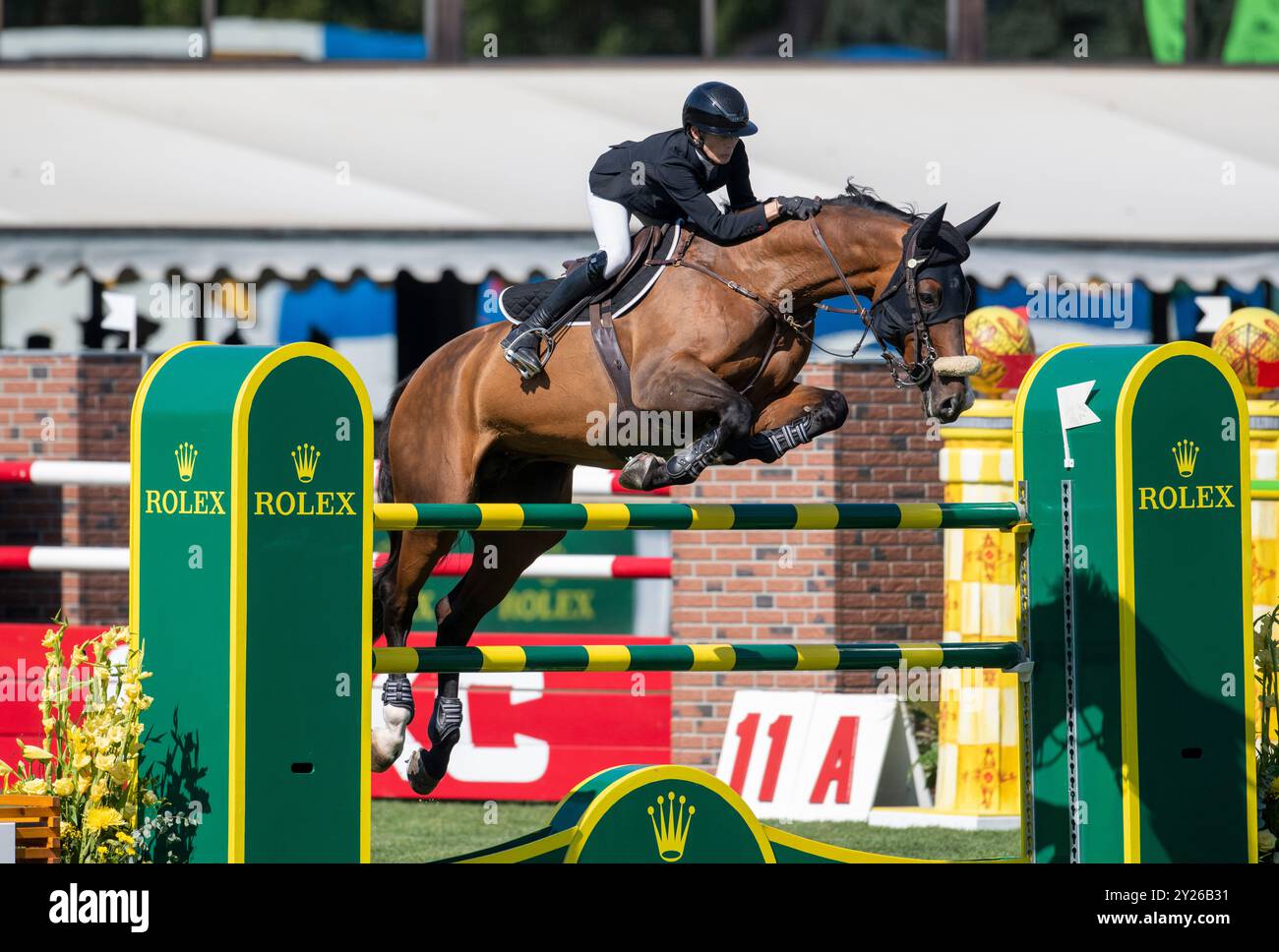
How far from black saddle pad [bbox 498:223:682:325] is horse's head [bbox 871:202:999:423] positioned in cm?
85

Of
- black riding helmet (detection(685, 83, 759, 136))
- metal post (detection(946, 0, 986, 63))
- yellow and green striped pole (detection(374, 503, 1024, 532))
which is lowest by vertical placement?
yellow and green striped pole (detection(374, 503, 1024, 532))

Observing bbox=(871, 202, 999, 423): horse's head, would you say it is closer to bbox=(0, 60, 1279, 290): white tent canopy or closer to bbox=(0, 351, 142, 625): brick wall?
bbox=(0, 60, 1279, 290): white tent canopy

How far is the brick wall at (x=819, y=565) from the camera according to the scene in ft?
29.3

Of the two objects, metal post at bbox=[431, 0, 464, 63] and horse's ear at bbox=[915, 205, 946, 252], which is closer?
horse's ear at bbox=[915, 205, 946, 252]

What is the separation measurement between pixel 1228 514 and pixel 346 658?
2523 mm

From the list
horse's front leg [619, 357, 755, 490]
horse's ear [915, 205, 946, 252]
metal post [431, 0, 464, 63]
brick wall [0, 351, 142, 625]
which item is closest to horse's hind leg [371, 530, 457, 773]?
horse's front leg [619, 357, 755, 490]

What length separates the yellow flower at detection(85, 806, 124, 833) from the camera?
15.3 feet

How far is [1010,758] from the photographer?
8188 mm

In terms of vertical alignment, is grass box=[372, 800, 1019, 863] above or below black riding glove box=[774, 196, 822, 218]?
below

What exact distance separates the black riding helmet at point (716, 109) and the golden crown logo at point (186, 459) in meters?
2.12

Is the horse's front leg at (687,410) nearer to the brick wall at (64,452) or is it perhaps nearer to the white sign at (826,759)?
the white sign at (826,759)

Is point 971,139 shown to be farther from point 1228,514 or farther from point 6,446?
point 1228,514

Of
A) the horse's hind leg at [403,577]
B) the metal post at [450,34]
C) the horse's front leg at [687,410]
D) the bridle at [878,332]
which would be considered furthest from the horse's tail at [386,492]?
the metal post at [450,34]

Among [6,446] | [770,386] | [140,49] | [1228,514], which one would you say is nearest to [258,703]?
[770,386]
